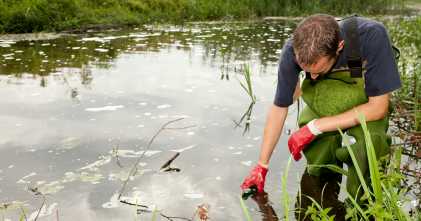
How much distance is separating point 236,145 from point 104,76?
318cm

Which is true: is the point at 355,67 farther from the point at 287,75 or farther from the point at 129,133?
the point at 129,133

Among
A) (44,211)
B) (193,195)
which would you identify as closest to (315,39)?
(193,195)

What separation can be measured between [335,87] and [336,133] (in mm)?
346

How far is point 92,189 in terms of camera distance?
11.2 ft

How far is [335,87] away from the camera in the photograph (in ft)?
10.7

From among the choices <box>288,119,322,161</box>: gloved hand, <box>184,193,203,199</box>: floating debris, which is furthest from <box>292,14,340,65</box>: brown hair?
<box>184,193,203,199</box>: floating debris

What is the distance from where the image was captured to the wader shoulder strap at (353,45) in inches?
118

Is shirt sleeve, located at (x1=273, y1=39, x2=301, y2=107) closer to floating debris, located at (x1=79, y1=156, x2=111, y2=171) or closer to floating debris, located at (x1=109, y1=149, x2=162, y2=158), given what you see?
floating debris, located at (x1=109, y1=149, x2=162, y2=158)

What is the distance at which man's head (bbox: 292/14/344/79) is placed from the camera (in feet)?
8.77

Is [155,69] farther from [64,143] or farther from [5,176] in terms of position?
[5,176]

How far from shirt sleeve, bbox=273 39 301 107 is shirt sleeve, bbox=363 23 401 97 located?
1.52ft

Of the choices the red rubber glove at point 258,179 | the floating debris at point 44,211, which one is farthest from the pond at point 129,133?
the red rubber glove at point 258,179

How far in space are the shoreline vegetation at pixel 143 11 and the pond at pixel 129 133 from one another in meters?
2.24

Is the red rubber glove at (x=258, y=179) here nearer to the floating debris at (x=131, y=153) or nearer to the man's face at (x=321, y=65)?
the man's face at (x=321, y=65)
